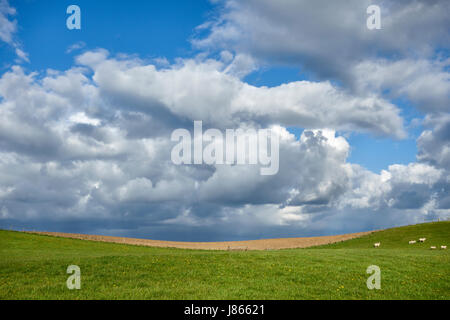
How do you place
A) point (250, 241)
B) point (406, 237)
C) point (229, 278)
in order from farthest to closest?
point (250, 241), point (406, 237), point (229, 278)

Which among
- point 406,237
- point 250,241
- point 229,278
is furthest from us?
point 250,241

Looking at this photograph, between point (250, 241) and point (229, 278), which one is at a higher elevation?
point (229, 278)

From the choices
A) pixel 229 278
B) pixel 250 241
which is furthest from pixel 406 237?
pixel 229 278

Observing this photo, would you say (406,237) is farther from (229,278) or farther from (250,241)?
(229,278)

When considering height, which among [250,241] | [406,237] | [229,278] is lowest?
[250,241]

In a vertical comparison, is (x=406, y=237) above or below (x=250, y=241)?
above

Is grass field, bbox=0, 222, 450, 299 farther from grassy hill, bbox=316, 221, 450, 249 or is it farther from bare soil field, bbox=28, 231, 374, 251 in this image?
bare soil field, bbox=28, 231, 374, 251

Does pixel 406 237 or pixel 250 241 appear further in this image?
pixel 250 241

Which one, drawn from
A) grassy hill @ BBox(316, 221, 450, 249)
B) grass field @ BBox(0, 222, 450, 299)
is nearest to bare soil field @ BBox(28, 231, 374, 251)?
grassy hill @ BBox(316, 221, 450, 249)

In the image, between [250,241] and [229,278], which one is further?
[250,241]

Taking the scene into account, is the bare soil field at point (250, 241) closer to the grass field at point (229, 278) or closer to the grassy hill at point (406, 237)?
the grassy hill at point (406, 237)
